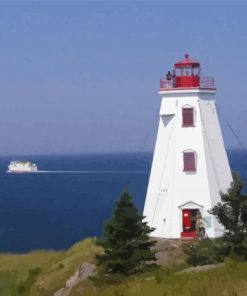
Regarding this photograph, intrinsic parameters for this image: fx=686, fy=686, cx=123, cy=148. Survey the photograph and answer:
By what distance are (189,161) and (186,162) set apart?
0.47 ft

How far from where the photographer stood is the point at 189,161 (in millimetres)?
31078

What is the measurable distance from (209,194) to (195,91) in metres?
4.73

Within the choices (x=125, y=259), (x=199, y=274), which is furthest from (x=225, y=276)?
(x=125, y=259)

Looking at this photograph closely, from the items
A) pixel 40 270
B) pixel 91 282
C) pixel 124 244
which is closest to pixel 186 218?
pixel 91 282

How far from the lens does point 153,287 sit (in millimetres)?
17766

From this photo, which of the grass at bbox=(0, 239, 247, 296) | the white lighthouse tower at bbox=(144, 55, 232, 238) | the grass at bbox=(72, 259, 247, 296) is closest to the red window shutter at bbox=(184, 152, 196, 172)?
the white lighthouse tower at bbox=(144, 55, 232, 238)

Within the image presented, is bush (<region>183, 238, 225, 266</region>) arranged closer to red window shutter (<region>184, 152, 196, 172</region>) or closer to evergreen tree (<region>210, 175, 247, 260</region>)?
evergreen tree (<region>210, 175, 247, 260</region>)

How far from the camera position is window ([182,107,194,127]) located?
A: 102 feet

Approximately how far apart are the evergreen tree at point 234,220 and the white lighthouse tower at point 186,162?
787cm

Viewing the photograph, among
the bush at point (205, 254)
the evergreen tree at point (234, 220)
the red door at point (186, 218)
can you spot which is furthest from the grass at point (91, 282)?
the red door at point (186, 218)

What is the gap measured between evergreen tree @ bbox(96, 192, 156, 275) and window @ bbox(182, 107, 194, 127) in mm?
8539

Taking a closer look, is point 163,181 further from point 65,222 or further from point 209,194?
point 65,222

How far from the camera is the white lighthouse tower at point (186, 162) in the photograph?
30703 mm

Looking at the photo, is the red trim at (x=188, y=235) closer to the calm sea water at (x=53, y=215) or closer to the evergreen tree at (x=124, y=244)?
Result: the evergreen tree at (x=124, y=244)
